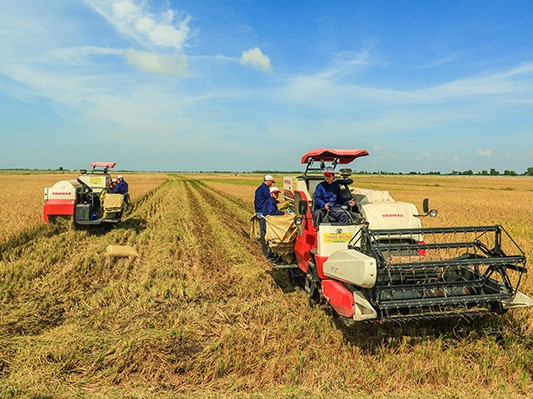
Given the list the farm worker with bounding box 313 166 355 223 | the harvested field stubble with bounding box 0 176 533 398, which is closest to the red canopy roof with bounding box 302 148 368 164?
the farm worker with bounding box 313 166 355 223

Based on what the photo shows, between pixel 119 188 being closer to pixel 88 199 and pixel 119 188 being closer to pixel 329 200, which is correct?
pixel 88 199

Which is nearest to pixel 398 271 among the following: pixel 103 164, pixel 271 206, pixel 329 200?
pixel 329 200

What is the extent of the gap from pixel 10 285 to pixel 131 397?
453cm

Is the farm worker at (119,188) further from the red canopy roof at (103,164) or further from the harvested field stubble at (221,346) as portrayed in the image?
the harvested field stubble at (221,346)

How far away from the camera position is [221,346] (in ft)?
14.7

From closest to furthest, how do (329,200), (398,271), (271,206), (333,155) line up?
(398,271)
(329,200)
(333,155)
(271,206)

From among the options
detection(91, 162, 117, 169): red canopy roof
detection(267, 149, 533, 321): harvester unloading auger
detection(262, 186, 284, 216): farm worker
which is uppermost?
detection(91, 162, 117, 169): red canopy roof

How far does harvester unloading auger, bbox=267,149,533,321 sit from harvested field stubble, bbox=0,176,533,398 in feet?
1.47

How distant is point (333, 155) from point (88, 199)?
9.03 metres

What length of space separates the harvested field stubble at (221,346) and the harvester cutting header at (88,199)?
4.40 m

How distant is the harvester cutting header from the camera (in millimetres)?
11328

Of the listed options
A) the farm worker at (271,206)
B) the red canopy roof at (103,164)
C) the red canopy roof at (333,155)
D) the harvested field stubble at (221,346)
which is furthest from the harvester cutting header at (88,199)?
the red canopy roof at (333,155)

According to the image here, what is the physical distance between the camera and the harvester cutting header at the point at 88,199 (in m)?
11.3

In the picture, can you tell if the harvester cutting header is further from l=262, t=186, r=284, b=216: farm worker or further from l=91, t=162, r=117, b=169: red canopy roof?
l=262, t=186, r=284, b=216: farm worker
